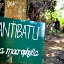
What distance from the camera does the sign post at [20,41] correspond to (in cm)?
233

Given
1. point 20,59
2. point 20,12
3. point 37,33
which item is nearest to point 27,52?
point 20,59

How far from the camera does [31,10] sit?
21.0 feet

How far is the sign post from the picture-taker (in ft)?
7.64

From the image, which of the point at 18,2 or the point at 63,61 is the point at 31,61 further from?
the point at 63,61

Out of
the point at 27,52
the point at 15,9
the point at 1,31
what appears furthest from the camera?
the point at 15,9

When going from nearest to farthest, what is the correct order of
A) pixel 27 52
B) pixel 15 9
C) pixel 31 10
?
pixel 27 52
pixel 15 9
pixel 31 10

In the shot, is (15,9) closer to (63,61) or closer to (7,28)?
(7,28)

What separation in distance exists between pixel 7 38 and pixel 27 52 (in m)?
0.34

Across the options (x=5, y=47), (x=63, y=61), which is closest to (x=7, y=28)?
(x=5, y=47)

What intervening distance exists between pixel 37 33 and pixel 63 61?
4.26 m

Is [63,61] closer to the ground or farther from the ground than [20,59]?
closer to the ground

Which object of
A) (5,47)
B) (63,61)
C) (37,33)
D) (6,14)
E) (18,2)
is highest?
(18,2)

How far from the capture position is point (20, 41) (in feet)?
7.95

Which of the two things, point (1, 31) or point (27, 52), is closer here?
point (1, 31)
